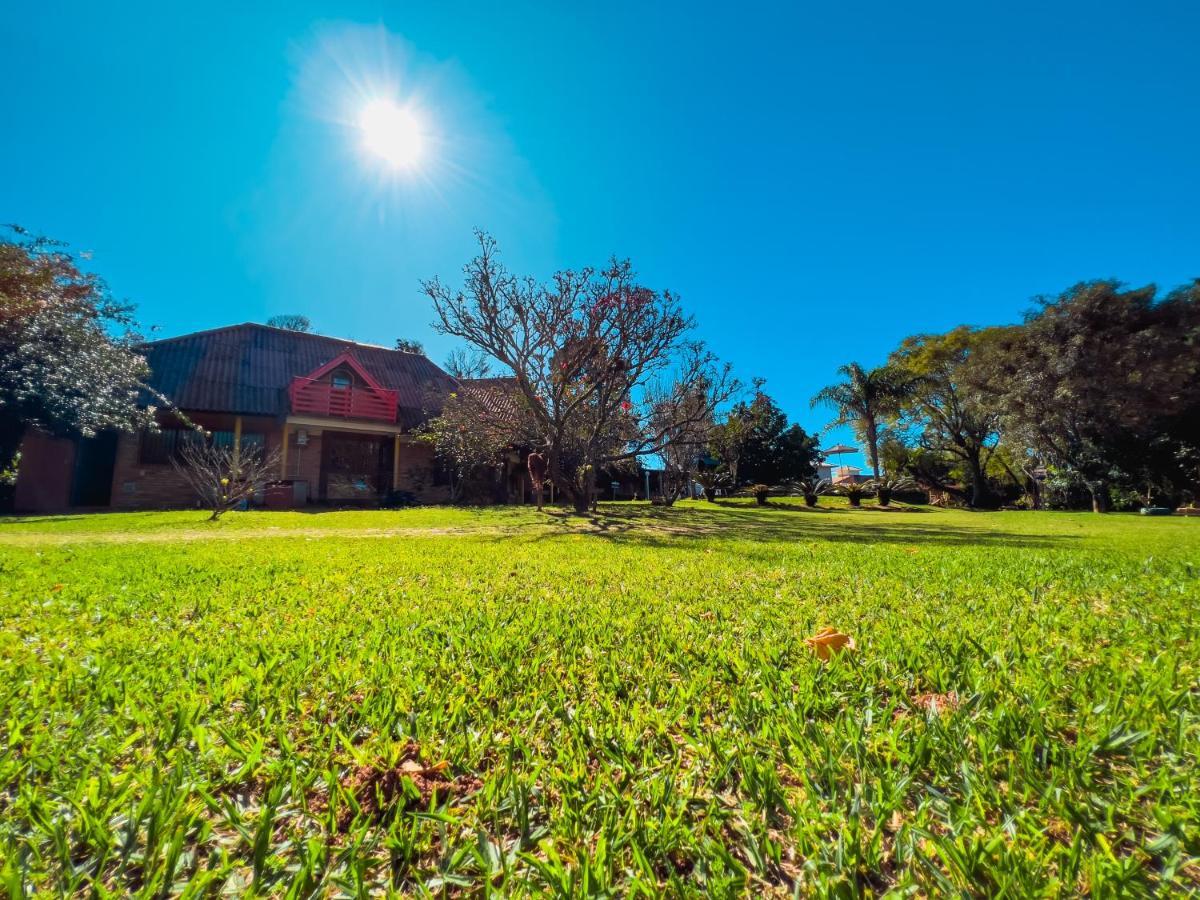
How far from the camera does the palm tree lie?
103ft

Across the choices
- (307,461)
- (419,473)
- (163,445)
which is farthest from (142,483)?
(419,473)

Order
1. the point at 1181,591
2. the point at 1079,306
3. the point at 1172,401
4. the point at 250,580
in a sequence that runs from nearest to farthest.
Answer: the point at 1181,591 → the point at 250,580 → the point at 1172,401 → the point at 1079,306

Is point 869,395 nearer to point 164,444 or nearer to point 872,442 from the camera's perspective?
point 872,442

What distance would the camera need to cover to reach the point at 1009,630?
254cm

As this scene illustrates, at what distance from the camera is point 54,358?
13.2 m

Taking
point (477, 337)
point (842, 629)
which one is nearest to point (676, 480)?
point (477, 337)

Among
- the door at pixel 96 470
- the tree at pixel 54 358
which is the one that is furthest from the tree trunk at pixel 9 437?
the door at pixel 96 470

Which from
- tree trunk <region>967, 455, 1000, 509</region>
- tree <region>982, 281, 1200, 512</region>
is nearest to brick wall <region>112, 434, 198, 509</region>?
tree <region>982, 281, 1200, 512</region>

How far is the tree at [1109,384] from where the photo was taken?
19578 mm

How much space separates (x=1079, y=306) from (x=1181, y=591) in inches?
967

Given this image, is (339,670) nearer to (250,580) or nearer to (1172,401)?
(250,580)

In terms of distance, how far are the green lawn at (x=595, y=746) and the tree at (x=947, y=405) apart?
98.1 ft

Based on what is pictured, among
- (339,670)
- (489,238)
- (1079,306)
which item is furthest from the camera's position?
(1079,306)

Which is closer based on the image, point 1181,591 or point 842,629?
point 842,629
